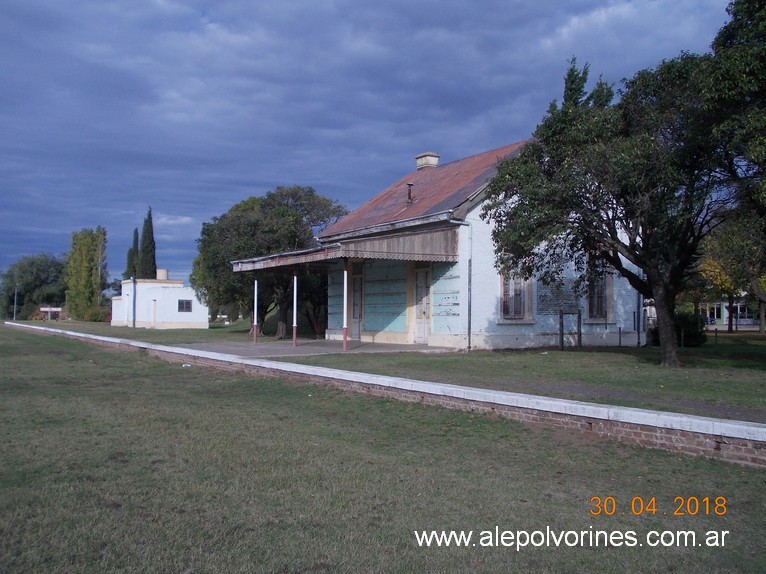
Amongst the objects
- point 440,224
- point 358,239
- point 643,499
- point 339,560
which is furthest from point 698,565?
point 358,239

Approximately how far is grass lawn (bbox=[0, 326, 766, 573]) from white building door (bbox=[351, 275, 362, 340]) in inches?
600

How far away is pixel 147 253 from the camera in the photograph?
2891 inches

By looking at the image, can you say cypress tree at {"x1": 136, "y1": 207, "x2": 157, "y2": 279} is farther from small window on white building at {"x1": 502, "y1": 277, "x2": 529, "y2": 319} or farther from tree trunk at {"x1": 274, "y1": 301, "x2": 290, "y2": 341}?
small window on white building at {"x1": 502, "y1": 277, "x2": 529, "y2": 319}

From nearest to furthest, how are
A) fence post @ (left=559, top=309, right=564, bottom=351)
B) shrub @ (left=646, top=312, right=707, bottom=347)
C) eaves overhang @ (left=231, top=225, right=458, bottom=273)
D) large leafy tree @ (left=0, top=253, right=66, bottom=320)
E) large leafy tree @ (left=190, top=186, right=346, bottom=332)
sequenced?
eaves overhang @ (left=231, top=225, right=458, bottom=273) < fence post @ (left=559, top=309, right=564, bottom=351) < shrub @ (left=646, top=312, right=707, bottom=347) < large leafy tree @ (left=190, top=186, right=346, bottom=332) < large leafy tree @ (left=0, top=253, right=66, bottom=320)

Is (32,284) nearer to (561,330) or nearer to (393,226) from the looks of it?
(393,226)

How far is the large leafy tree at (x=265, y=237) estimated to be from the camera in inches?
1158

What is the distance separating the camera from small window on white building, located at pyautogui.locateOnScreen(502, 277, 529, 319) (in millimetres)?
22750

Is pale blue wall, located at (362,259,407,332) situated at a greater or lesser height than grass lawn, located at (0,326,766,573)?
greater

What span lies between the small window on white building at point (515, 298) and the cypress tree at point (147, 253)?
57.5 m

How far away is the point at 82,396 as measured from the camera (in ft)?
38.9

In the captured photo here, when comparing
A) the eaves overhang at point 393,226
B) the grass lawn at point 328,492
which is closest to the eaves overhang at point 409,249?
the eaves overhang at point 393,226

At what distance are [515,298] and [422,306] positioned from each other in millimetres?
3160

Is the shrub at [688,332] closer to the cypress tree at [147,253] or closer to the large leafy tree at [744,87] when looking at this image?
the large leafy tree at [744,87]
